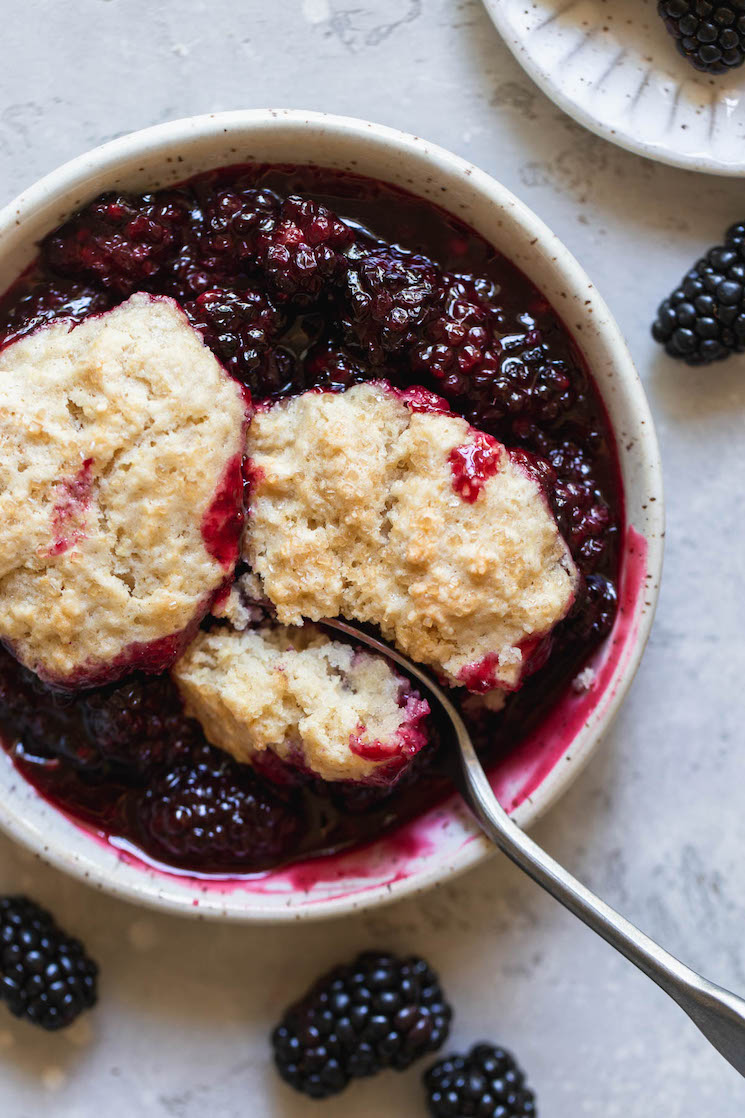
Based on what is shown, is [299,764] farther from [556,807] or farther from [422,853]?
[556,807]

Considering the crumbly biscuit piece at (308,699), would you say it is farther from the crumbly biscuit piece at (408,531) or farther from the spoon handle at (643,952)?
the spoon handle at (643,952)

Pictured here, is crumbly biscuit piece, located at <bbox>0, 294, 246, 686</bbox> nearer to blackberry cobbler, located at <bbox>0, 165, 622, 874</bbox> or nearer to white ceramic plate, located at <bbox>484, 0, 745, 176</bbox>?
blackberry cobbler, located at <bbox>0, 165, 622, 874</bbox>

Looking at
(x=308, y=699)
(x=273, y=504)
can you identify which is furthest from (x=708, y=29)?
(x=308, y=699)

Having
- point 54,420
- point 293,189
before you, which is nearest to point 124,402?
point 54,420

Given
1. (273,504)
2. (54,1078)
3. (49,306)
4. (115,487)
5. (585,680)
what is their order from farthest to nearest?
1. (54,1078)
2. (585,680)
3. (49,306)
4. (273,504)
5. (115,487)

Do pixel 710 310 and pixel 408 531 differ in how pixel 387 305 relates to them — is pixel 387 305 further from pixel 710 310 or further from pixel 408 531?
pixel 710 310

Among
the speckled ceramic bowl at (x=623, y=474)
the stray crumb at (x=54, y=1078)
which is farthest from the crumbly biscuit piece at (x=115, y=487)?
the stray crumb at (x=54, y=1078)
